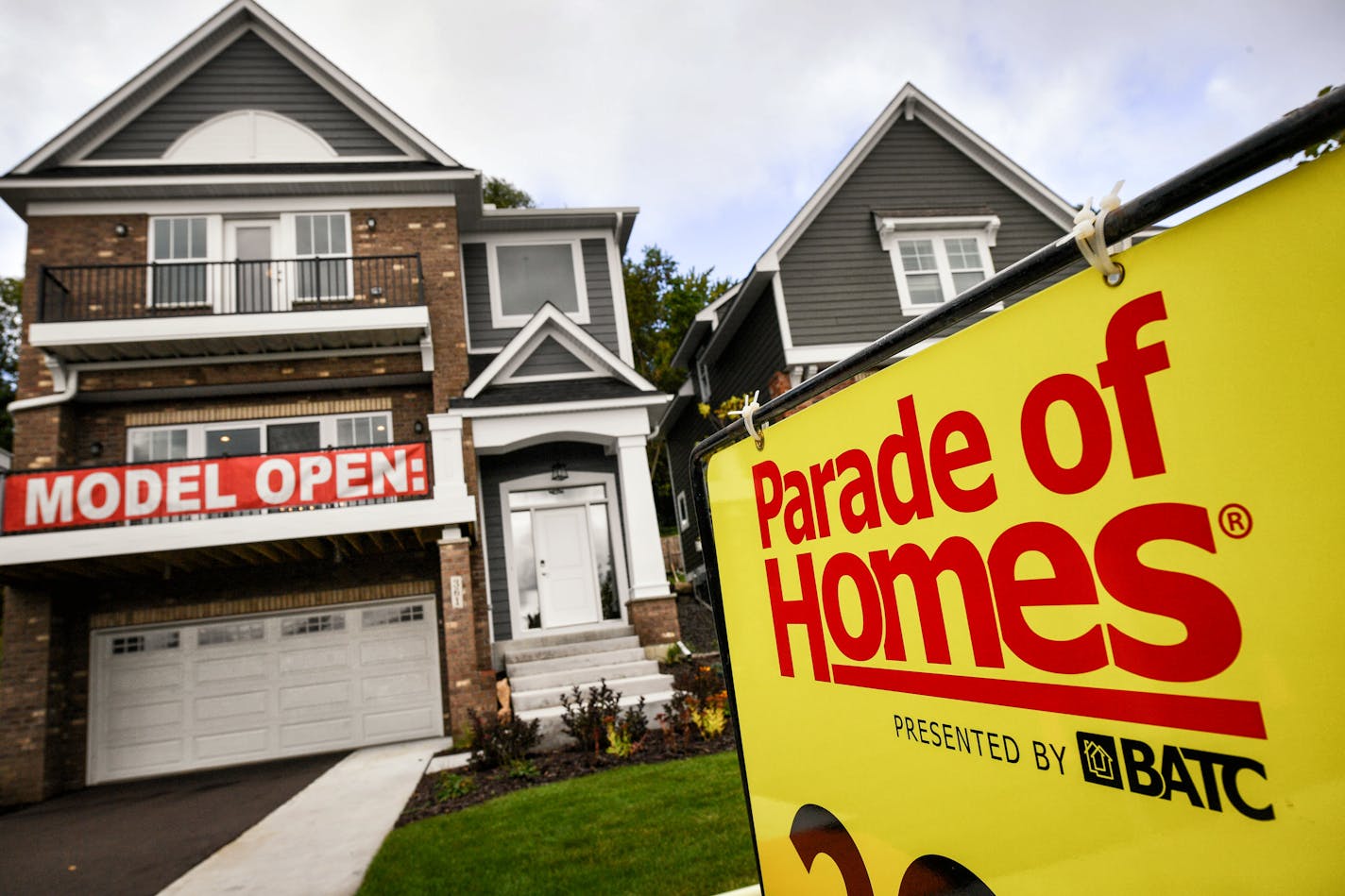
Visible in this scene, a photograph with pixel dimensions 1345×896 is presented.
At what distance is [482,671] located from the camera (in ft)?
34.6

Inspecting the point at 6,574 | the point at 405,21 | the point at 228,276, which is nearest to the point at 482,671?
the point at 6,574

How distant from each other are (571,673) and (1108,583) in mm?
10617

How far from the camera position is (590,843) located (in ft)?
17.2

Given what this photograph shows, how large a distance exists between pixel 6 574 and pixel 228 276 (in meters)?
5.75

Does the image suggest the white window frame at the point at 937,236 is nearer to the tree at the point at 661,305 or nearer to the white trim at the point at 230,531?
the white trim at the point at 230,531

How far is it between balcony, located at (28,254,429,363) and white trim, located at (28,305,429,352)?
0.02 meters

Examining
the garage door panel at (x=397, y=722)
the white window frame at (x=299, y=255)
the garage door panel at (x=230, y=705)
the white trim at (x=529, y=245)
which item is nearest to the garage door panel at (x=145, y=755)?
the garage door panel at (x=230, y=705)

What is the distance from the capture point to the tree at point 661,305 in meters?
30.0

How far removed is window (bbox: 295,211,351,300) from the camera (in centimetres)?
1295

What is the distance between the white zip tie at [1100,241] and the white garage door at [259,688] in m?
12.9

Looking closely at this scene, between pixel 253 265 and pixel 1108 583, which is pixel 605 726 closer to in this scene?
pixel 1108 583

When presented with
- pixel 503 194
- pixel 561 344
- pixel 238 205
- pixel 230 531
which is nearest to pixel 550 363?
pixel 561 344

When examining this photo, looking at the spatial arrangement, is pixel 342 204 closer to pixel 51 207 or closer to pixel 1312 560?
pixel 51 207

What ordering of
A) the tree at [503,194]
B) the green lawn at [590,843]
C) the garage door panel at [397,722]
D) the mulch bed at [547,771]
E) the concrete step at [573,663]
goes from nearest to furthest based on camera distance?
the green lawn at [590,843] < the mulch bed at [547,771] < the concrete step at [573,663] < the garage door panel at [397,722] < the tree at [503,194]
